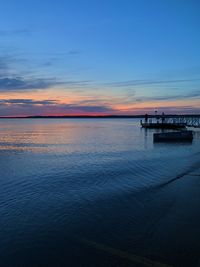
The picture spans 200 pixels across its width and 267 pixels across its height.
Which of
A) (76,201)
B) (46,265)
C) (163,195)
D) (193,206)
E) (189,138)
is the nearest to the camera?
A: (46,265)

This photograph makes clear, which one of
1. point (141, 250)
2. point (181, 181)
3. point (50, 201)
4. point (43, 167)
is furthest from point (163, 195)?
point (43, 167)

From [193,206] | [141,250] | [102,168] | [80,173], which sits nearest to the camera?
[141,250]

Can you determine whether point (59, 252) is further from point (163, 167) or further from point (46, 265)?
point (163, 167)

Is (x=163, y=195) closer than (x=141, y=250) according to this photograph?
No

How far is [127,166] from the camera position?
92.3ft

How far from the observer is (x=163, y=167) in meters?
27.6

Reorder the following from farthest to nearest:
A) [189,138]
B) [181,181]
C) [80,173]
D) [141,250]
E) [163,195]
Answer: [189,138], [80,173], [181,181], [163,195], [141,250]

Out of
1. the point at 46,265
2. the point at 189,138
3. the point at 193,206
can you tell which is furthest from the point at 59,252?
the point at 189,138

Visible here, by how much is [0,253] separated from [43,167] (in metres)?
18.1

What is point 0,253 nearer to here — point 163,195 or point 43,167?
point 163,195

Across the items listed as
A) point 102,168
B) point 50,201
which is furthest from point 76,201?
point 102,168

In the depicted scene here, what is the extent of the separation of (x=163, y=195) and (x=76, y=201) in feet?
15.8

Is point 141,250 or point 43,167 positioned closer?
point 141,250

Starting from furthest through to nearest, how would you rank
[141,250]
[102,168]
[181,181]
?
[102,168] → [181,181] → [141,250]
